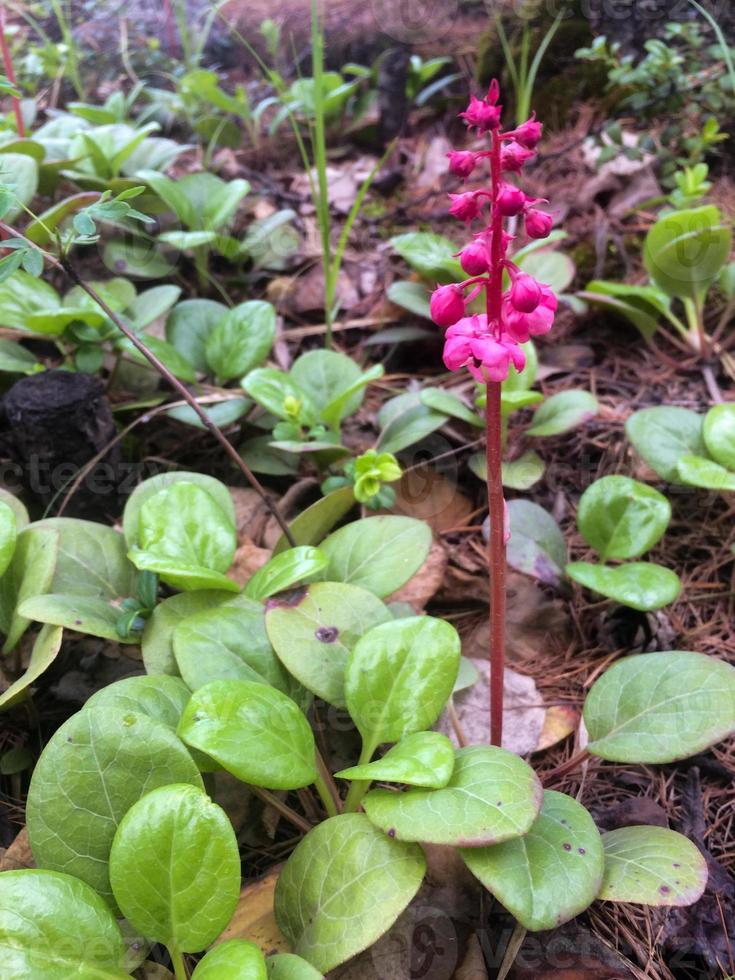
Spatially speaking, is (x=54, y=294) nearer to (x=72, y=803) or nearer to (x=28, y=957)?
(x=72, y=803)

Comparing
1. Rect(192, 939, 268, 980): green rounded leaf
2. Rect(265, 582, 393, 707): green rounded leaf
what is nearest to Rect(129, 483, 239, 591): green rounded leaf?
Rect(265, 582, 393, 707): green rounded leaf

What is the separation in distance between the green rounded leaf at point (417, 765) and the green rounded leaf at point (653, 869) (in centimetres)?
33

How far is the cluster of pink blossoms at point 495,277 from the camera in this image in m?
0.99

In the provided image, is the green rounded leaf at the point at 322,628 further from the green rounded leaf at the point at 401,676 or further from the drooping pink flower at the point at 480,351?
the drooping pink flower at the point at 480,351

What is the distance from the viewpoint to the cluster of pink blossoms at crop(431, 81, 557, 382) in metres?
0.99

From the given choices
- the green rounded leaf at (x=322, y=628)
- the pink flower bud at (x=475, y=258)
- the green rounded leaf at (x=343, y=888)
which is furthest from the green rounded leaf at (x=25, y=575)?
the pink flower bud at (x=475, y=258)

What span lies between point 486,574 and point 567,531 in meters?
0.27

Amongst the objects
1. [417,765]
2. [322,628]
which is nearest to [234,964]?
[417,765]

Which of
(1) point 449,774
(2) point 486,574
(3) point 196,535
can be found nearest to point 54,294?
(3) point 196,535

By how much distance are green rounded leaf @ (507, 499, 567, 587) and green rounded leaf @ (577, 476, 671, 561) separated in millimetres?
76

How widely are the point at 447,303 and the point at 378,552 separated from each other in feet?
2.04

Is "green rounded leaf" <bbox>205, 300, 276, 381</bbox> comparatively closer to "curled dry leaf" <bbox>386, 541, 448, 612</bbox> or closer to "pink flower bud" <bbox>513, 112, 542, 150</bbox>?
"curled dry leaf" <bbox>386, 541, 448, 612</bbox>

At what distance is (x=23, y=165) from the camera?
208 centimetres

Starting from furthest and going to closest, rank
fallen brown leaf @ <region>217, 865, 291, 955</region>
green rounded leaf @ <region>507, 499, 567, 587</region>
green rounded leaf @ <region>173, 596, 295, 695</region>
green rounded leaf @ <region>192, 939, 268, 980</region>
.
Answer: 1. green rounded leaf @ <region>507, 499, 567, 587</region>
2. green rounded leaf @ <region>173, 596, 295, 695</region>
3. fallen brown leaf @ <region>217, 865, 291, 955</region>
4. green rounded leaf @ <region>192, 939, 268, 980</region>
